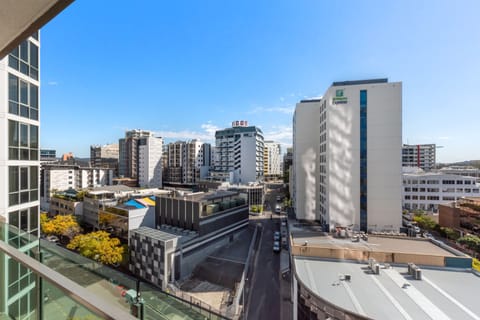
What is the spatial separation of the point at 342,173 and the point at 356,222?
105 inches

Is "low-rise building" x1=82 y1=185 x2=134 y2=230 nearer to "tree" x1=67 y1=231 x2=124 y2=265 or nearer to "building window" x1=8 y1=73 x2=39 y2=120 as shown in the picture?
"tree" x1=67 y1=231 x2=124 y2=265

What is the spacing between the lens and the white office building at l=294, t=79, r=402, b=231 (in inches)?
438

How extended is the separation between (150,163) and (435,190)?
31.4 m

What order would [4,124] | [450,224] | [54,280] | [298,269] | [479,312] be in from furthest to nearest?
[450,224] < [298,269] < [479,312] < [4,124] < [54,280]

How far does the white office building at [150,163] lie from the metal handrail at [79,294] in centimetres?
3184

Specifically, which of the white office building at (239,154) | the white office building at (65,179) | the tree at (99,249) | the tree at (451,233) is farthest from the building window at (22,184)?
the white office building at (239,154)

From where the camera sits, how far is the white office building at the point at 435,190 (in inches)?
675

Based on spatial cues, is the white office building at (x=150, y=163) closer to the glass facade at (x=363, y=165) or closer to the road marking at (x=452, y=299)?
the glass facade at (x=363, y=165)

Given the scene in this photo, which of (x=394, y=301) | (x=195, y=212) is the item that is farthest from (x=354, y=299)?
(x=195, y=212)

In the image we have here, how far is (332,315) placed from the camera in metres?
4.31

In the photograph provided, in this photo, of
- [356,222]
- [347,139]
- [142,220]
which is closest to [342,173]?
[347,139]

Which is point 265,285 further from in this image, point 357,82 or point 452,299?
point 357,82

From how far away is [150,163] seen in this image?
3075 centimetres

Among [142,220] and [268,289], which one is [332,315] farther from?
[142,220]
